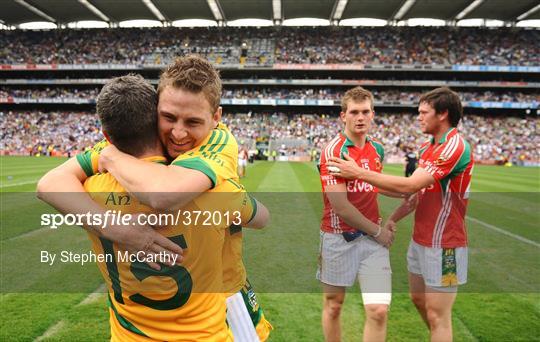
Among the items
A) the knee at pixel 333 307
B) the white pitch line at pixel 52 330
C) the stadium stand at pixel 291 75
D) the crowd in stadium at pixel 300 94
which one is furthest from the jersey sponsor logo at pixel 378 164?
the crowd in stadium at pixel 300 94

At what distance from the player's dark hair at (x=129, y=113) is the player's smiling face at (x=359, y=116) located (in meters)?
2.22

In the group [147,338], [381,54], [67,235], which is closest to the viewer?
[147,338]

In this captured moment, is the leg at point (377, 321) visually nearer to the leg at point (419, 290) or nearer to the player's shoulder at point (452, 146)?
the leg at point (419, 290)

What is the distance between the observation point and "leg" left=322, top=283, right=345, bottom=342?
3.31 metres

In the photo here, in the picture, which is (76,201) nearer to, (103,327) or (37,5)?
(103,327)

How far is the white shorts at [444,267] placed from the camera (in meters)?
3.04

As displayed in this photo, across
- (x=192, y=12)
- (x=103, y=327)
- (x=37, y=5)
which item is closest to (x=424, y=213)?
(x=103, y=327)

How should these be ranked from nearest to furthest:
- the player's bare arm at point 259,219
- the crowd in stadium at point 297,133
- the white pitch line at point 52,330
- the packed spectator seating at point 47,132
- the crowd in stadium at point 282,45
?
the player's bare arm at point 259,219, the white pitch line at point 52,330, the crowd in stadium at point 297,133, the packed spectator seating at point 47,132, the crowd in stadium at point 282,45

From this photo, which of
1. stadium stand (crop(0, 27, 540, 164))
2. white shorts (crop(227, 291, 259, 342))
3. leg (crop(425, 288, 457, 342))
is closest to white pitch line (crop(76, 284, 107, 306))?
white shorts (crop(227, 291, 259, 342))

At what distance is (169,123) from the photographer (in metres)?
1.58

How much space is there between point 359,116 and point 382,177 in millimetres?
722

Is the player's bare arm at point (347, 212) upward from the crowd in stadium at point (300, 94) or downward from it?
downward

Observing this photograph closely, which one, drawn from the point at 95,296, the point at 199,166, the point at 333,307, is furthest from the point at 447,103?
the point at 95,296

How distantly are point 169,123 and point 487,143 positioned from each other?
45033 mm
